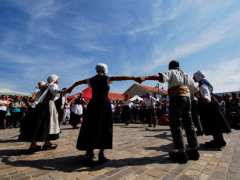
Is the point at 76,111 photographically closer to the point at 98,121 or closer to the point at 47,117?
the point at 47,117

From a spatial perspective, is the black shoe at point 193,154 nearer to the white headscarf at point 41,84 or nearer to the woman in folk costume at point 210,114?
the woman in folk costume at point 210,114

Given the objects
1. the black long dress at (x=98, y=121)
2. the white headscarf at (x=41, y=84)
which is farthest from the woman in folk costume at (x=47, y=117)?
the black long dress at (x=98, y=121)

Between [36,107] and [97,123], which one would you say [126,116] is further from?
[97,123]

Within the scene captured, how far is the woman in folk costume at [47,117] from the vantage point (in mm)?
4418

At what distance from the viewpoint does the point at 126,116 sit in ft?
43.4

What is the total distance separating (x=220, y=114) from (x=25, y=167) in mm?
3932

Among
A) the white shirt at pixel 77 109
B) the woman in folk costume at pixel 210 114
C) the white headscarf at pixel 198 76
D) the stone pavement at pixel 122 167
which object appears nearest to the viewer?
the stone pavement at pixel 122 167

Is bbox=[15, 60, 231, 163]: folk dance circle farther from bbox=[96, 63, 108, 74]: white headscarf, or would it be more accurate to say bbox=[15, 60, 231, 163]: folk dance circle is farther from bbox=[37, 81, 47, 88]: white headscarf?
bbox=[37, 81, 47, 88]: white headscarf

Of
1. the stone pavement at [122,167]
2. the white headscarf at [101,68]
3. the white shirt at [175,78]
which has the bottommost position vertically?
the stone pavement at [122,167]

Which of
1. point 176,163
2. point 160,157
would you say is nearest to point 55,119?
point 160,157

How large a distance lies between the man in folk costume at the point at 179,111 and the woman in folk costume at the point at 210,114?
0.95 meters

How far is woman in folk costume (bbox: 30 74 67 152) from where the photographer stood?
4.42m

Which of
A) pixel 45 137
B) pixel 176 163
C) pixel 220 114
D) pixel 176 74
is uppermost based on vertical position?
pixel 176 74

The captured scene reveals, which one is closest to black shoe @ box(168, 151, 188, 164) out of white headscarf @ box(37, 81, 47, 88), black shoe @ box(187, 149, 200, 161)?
black shoe @ box(187, 149, 200, 161)
